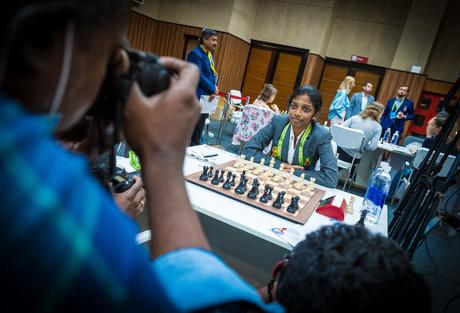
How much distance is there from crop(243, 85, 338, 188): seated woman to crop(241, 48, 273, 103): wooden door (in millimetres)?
8912

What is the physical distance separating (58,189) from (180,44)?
38.0ft

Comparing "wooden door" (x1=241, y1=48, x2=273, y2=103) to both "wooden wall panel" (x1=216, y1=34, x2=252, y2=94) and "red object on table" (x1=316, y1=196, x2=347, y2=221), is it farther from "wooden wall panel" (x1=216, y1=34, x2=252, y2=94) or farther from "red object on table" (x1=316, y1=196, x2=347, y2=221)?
"red object on table" (x1=316, y1=196, x2=347, y2=221)

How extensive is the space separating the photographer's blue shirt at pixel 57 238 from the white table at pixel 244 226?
1052 mm

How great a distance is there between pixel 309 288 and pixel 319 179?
2.04m

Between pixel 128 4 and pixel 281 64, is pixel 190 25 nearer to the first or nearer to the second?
pixel 281 64

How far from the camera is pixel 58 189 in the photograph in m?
0.23

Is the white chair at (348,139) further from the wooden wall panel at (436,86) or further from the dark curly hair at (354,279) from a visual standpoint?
the wooden wall panel at (436,86)

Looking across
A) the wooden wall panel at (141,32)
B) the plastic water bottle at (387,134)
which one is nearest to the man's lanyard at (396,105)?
the plastic water bottle at (387,134)

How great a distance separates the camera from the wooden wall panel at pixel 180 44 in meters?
10.2

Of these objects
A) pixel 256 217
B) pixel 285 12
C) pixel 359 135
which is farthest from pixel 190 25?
pixel 256 217

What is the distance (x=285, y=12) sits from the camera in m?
10.7

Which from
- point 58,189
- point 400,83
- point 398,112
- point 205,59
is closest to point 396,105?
point 398,112

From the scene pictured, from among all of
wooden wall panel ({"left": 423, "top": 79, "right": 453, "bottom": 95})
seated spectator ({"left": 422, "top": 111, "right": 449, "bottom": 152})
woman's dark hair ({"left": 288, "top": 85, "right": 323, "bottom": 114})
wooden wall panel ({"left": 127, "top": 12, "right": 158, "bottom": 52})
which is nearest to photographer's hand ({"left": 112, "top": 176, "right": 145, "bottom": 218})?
woman's dark hair ({"left": 288, "top": 85, "right": 323, "bottom": 114})

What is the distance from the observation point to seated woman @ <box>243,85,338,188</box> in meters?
2.87
